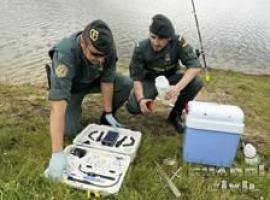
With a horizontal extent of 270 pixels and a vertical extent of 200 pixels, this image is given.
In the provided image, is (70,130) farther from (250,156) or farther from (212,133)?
(250,156)

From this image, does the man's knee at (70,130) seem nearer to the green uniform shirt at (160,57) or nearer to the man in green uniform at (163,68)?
the man in green uniform at (163,68)

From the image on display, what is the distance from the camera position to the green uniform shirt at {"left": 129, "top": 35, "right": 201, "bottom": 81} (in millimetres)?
4137

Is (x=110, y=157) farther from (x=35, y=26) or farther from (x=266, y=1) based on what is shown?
(x=266, y=1)

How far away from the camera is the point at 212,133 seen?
3.54 metres

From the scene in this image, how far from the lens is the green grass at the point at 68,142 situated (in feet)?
9.78

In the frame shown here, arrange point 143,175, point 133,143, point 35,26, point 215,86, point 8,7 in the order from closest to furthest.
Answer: point 143,175, point 133,143, point 215,86, point 35,26, point 8,7

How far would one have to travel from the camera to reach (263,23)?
653 inches

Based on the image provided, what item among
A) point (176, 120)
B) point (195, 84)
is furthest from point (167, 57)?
point (176, 120)

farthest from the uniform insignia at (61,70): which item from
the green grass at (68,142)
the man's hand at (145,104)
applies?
the man's hand at (145,104)

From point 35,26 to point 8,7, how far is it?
274 cm

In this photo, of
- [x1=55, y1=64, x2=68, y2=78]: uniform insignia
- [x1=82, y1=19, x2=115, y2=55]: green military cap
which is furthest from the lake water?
[x1=82, y1=19, x2=115, y2=55]: green military cap

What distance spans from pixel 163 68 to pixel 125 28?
9346 millimetres

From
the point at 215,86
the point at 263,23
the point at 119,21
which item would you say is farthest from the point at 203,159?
the point at 263,23

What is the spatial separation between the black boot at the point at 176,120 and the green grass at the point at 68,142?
0.06 metres
